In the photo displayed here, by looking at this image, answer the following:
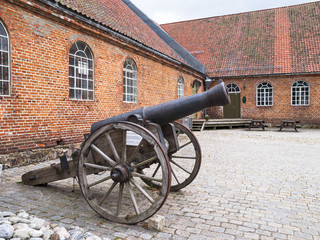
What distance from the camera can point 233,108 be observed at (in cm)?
1994

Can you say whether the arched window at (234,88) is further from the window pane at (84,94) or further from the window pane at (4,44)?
the window pane at (4,44)

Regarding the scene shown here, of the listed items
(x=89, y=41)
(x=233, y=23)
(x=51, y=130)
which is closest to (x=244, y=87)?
(x=233, y=23)

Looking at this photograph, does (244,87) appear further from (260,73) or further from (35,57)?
(35,57)

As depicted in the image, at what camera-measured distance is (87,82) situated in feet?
25.9

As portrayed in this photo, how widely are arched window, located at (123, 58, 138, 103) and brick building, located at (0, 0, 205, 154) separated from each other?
0.04 meters

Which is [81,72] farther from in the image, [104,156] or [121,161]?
[121,161]

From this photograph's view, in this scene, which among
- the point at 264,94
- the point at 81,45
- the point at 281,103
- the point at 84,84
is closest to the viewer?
the point at 81,45

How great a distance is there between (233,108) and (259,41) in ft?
18.5

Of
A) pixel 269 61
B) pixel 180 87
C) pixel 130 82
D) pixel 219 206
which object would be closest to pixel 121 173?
pixel 219 206

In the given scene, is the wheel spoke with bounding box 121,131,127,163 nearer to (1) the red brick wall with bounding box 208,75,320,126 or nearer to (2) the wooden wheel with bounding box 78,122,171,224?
(2) the wooden wheel with bounding box 78,122,171,224

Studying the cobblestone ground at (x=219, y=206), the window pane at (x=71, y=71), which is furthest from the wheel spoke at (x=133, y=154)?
the window pane at (x=71, y=71)

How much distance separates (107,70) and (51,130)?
306cm

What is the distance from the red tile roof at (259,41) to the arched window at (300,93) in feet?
3.74

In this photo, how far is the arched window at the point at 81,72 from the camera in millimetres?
7343
